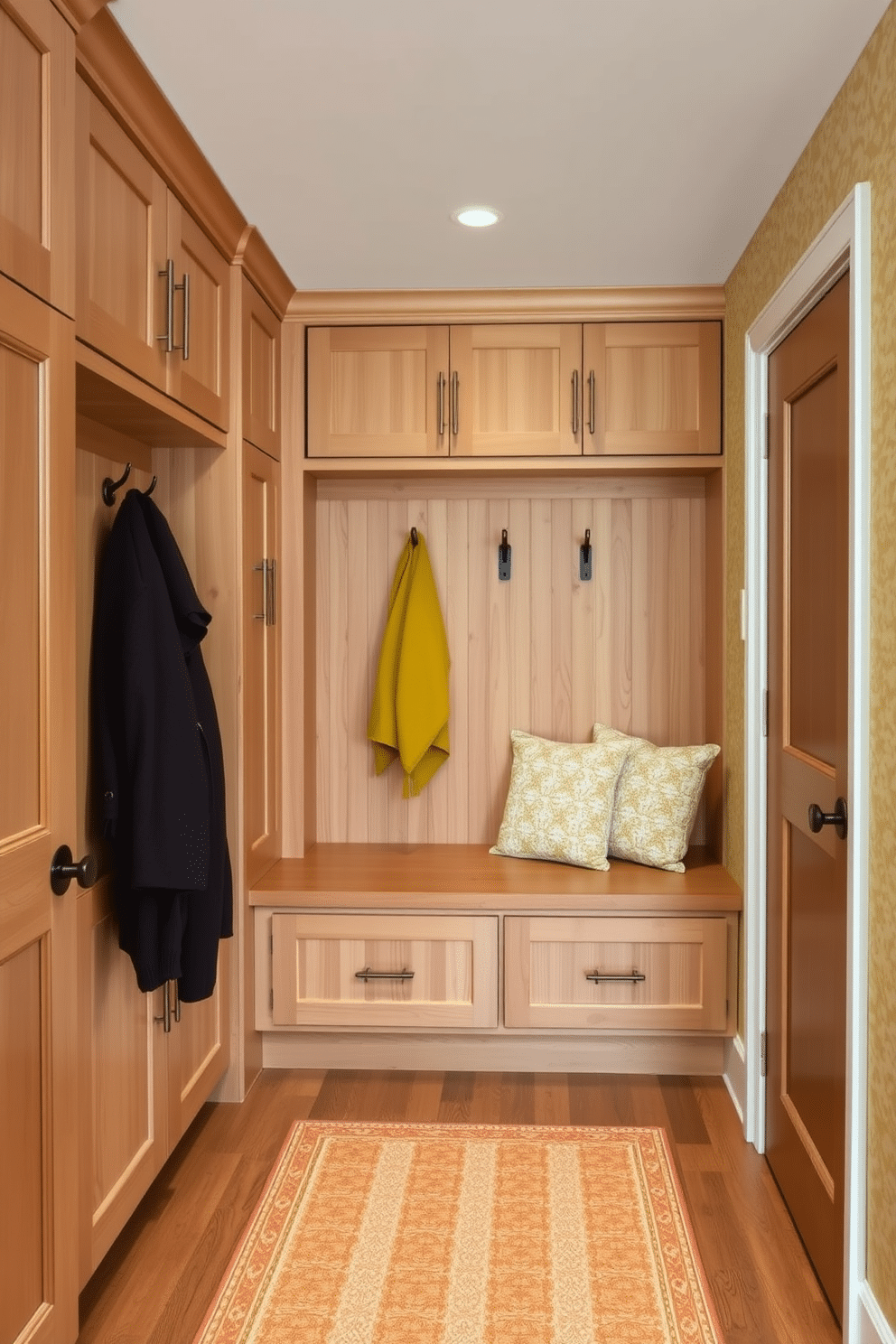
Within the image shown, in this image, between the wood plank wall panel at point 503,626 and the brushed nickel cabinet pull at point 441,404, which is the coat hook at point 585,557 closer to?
the wood plank wall panel at point 503,626

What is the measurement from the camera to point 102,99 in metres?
2.00

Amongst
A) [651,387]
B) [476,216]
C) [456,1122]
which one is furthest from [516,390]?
[456,1122]

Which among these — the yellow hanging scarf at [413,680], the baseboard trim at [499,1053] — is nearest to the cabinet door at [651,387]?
the yellow hanging scarf at [413,680]

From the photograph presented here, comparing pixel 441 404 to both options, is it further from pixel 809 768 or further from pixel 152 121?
pixel 809 768

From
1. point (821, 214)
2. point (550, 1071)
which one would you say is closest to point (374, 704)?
point (550, 1071)

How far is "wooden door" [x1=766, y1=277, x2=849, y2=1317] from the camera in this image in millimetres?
2086

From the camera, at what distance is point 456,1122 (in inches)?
114

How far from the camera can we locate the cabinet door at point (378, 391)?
3.41 meters

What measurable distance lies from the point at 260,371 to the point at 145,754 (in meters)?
1.46

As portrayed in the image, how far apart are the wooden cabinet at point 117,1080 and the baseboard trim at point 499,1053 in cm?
61

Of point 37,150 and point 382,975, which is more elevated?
point 37,150

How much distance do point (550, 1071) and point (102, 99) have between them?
2746 mm

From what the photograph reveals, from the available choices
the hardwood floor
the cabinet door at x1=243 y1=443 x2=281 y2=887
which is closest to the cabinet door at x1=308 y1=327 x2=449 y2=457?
the cabinet door at x1=243 y1=443 x2=281 y2=887

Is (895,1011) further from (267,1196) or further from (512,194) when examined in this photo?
(512,194)
